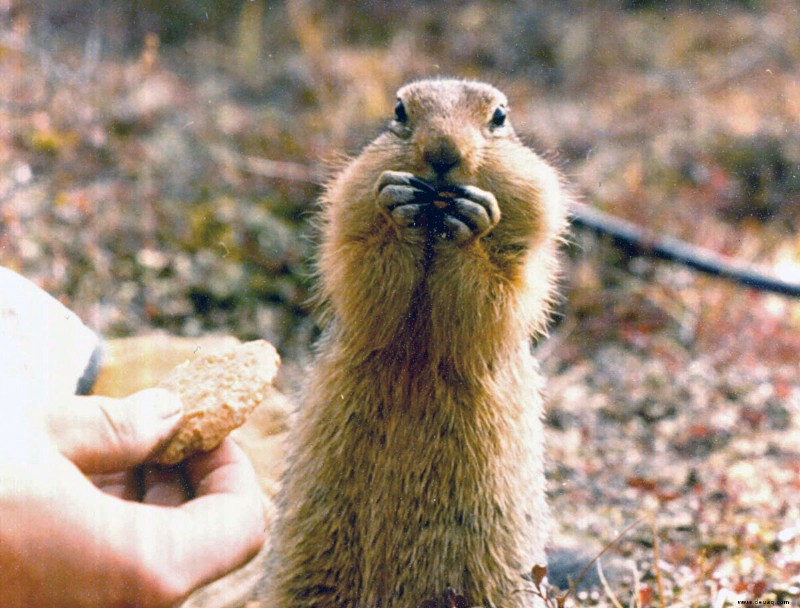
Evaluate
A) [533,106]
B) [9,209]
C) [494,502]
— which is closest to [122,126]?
[9,209]

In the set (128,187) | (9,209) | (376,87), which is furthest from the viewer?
(376,87)

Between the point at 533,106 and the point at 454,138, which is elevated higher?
the point at 533,106

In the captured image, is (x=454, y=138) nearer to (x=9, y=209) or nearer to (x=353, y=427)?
(x=353, y=427)

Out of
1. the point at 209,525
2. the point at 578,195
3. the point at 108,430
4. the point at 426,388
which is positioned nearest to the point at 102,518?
the point at 108,430

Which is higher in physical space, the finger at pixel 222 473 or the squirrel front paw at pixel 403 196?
the squirrel front paw at pixel 403 196

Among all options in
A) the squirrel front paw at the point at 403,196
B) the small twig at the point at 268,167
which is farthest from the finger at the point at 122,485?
the small twig at the point at 268,167

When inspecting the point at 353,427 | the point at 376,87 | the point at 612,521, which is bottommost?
the point at 612,521

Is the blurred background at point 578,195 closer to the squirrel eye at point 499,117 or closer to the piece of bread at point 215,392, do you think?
the squirrel eye at point 499,117
